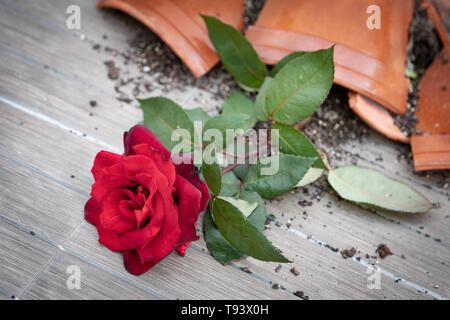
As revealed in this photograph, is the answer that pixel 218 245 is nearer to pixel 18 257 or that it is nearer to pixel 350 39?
pixel 18 257

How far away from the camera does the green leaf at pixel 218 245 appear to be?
68 centimetres

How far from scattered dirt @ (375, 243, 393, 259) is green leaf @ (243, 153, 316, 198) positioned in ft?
0.72

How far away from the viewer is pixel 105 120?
2.80ft

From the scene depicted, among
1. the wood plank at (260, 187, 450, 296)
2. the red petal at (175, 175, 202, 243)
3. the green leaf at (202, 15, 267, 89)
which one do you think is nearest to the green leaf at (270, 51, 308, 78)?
the green leaf at (202, 15, 267, 89)

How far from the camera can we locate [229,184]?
0.73 meters

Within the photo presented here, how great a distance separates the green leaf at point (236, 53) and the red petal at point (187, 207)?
0.39 meters

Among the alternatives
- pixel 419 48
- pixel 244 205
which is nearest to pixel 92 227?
pixel 244 205

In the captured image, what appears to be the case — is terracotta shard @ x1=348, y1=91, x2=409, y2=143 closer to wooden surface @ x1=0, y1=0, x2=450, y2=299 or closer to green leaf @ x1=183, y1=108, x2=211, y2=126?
wooden surface @ x1=0, y1=0, x2=450, y2=299

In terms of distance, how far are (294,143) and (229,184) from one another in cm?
14

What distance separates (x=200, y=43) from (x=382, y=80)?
0.41 metres
